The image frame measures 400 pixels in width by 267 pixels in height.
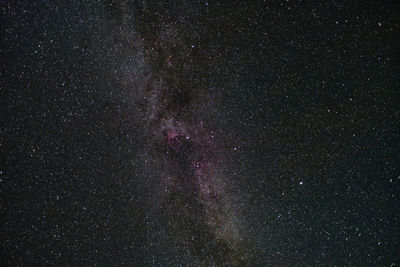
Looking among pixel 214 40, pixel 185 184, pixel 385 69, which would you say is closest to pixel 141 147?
pixel 185 184

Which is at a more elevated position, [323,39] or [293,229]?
[323,39]

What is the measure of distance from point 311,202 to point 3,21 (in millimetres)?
1825

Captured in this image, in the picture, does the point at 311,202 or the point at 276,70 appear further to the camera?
the point at 311,202

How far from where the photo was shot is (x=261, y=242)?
1.39m

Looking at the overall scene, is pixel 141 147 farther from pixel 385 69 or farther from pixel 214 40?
pixel 385 69

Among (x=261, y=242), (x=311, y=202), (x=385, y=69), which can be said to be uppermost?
(x=385, y=69)

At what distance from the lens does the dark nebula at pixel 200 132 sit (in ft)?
4.01

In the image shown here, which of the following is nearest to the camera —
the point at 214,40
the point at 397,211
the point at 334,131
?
the point at 214,40

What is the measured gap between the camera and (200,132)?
1.29 m

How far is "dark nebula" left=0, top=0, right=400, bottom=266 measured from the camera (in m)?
1.22

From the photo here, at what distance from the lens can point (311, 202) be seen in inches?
53.9

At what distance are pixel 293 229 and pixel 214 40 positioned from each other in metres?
1.08

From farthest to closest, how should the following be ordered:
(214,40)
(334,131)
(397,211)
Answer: (397,211)
(334,131)
(214,40)

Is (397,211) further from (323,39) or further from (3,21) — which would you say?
(3,21)
